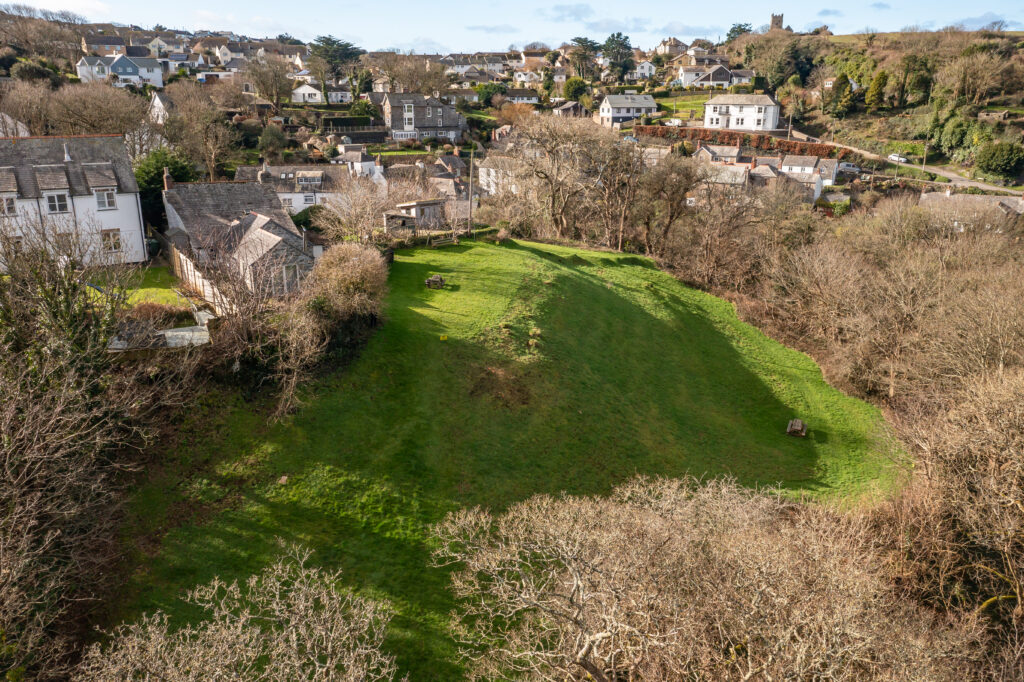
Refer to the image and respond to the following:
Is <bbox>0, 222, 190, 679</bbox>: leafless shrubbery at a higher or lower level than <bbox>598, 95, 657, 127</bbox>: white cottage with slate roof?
lower

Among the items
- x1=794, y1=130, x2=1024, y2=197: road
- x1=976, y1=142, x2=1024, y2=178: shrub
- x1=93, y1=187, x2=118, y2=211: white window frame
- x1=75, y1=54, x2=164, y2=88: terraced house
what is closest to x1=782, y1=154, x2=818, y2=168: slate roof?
x1=794, y1=130, x2=1024, y2=197: road

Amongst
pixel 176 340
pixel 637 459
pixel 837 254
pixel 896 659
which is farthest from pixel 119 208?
pixel 837 254

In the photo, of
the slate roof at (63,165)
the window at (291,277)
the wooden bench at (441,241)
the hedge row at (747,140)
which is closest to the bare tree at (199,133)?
the slate roof at (63,165)

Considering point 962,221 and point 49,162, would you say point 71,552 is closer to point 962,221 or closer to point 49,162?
point 49,162

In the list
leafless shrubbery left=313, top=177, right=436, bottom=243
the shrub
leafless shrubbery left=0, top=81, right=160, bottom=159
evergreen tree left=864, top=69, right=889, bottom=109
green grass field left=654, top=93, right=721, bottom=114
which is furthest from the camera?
green grass field left=654, top=93, right=721, bottom=114

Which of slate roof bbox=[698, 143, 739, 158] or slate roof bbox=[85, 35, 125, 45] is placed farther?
slate roof bbox=[85, 35, 125, 45]

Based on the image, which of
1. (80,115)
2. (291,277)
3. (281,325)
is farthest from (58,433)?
(80,115)

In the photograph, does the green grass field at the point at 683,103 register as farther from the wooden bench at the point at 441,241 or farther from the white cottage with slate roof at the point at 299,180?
the wooden bench at the point at 441,241

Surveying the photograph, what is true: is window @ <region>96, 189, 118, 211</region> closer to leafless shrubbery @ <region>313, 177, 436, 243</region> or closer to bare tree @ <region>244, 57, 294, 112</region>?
leafless shrubbery @ <region>313, 177, 436, 243</region>
